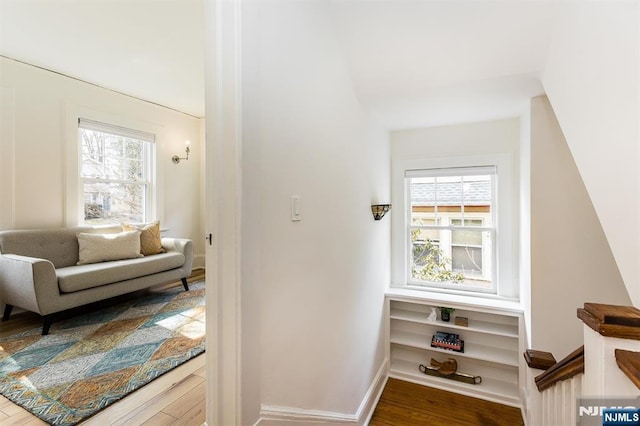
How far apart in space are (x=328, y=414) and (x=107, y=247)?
9.75 feet

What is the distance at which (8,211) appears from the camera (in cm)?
283

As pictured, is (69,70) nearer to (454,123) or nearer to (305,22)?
(305,22)

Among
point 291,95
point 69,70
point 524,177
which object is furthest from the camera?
point 69,70

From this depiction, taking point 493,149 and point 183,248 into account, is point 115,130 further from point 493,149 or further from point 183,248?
point 493,149

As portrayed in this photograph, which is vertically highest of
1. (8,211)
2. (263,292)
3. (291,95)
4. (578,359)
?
(291,95)

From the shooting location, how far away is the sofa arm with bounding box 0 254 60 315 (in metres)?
2.33

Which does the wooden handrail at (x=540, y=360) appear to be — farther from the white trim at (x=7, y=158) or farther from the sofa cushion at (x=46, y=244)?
the white trim at (x=7, y=158)

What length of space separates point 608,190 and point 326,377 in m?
1.51

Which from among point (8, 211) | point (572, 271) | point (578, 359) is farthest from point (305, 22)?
point (8, 211)

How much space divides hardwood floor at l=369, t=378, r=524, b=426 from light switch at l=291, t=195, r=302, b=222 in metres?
1.96

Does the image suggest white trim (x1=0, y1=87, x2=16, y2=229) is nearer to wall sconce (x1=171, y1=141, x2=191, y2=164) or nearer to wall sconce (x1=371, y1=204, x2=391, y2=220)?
wall sconce (x1=171, y1=141, x2=191, y2=164)

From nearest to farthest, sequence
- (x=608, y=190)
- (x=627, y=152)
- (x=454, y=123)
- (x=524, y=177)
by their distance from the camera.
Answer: (x=627, y=152), (x=608, y=190), (x=524, y=177), (x=454, y=123)

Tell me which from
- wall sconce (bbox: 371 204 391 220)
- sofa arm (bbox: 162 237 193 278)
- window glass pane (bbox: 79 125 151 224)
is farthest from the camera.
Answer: sofa arm (bbox: 162 237 193 278)

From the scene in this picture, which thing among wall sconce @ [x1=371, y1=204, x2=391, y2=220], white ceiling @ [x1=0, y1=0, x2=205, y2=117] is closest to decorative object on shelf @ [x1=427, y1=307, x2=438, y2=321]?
wall sconce @ [x1=371, y1=204, x2=391, y2=220]
